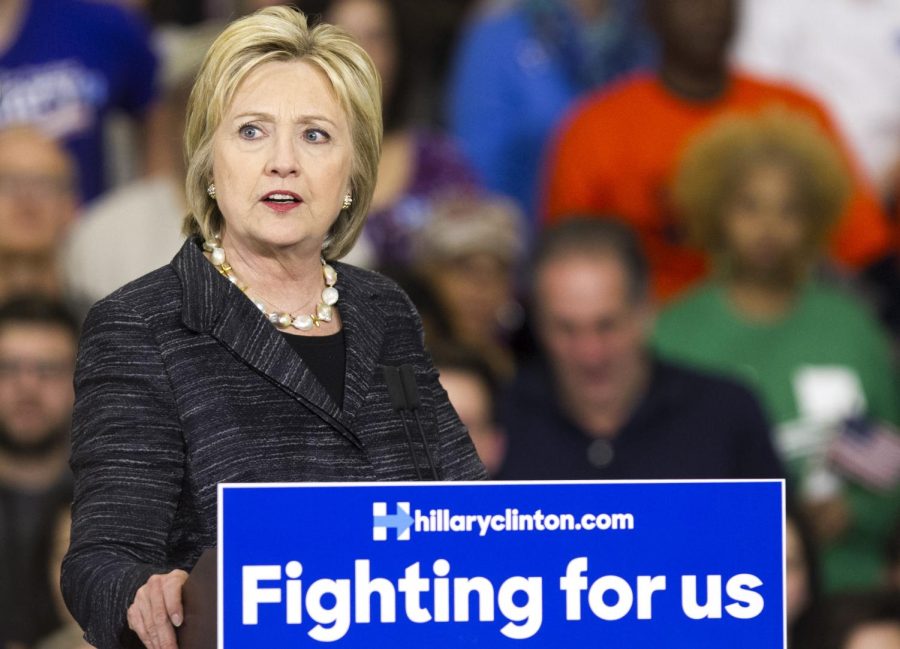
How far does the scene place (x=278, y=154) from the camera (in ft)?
6.86

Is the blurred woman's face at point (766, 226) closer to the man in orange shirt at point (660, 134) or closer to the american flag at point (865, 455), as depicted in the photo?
the man in orange shirt at point (660, 134)

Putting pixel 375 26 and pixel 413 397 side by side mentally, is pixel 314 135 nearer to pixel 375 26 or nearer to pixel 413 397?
pixel 413 397

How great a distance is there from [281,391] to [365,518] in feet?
0.78

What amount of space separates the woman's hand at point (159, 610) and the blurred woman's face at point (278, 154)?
423 mm

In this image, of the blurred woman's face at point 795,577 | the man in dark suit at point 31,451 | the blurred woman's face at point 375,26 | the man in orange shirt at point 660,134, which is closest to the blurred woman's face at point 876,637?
the blurred woman's face at point 795,577

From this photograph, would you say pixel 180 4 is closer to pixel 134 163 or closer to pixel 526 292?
pixel 134 163

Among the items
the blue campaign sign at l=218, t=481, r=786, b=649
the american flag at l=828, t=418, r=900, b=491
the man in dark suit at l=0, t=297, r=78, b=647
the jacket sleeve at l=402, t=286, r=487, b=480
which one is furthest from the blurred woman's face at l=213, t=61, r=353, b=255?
the american flag at l=828, t=418, r=900, b=491

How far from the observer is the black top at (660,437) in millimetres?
4488

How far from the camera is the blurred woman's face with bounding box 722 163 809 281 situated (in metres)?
5.17

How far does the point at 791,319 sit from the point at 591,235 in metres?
0.67

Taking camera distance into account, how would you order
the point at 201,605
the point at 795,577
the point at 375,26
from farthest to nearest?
the point at 375,26
the point at 795,577
the point at 201,605

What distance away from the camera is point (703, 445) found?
4.51 meters

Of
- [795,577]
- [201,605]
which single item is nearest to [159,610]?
[201,605]

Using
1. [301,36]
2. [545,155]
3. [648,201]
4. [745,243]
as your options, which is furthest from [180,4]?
[301,36]
